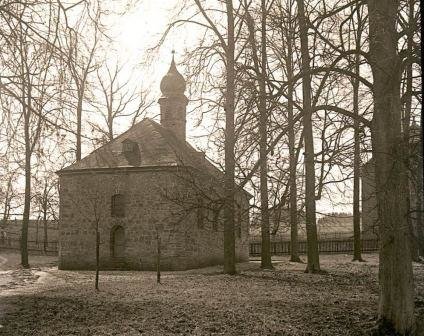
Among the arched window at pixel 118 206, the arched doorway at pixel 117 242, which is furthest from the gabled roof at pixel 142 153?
the arched doorway at pixel 117 242

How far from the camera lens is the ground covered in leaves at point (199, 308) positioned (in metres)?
8.51

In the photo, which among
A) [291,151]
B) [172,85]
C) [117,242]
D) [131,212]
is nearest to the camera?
[291,151]

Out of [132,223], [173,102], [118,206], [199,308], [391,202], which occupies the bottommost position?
[199,308]

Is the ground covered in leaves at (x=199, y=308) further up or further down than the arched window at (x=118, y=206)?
further down

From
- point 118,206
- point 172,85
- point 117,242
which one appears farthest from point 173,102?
point 117,242

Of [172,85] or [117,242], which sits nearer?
[117,242]

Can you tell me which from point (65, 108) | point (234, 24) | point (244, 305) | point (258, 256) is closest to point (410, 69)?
point (244, 305)

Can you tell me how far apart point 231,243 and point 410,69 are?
1086cm

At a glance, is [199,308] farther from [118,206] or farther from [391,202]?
[118,206]

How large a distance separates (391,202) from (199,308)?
15.3 ft

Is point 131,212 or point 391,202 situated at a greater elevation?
point 391,202

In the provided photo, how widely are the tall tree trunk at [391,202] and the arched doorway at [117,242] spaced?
1873 cm

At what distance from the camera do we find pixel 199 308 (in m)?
10.4

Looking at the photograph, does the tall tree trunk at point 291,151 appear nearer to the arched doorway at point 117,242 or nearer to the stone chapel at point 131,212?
the stone chapel at point 131,212
